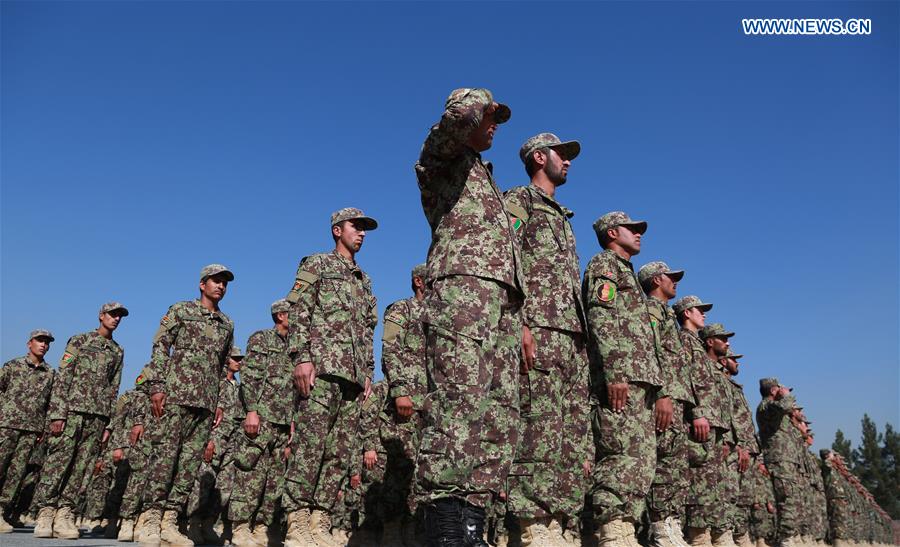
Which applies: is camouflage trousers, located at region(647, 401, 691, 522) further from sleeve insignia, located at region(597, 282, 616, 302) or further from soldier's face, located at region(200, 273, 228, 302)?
soldier's face, located at region(200, 273, 228, 302)

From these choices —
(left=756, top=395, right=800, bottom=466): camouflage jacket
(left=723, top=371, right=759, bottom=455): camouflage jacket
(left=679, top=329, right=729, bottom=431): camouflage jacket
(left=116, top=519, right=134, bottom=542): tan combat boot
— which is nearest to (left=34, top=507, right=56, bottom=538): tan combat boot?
(left=116, top=519, right=134, bottom=542): tan combat boot

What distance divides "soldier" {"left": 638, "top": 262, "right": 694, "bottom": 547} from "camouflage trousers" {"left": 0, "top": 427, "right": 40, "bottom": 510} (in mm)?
8532

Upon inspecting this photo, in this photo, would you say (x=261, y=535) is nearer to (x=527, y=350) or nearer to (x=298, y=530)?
(x=298, y=530)

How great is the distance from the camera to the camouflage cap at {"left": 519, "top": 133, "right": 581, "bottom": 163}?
203 inches

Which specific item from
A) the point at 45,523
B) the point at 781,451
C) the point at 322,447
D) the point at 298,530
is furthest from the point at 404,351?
the point at 781,451

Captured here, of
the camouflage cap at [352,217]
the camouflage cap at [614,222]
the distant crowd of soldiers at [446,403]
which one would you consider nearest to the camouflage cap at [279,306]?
the distant crowd of soldiers at [446,403]

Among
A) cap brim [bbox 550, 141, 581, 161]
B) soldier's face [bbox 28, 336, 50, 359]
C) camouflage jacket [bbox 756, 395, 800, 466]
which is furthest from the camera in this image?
camouflage jacket [bbox 756, 395, 800, 466]

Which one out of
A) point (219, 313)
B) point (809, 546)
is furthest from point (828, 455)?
point (219, 313)

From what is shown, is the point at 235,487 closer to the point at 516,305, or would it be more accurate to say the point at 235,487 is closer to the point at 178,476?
the point at 178,476

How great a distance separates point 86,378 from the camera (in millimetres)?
8891

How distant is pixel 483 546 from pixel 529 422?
1.84m

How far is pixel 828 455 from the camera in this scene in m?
18.5

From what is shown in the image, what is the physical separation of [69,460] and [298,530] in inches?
204

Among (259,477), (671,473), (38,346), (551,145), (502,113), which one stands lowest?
(259,477)
